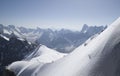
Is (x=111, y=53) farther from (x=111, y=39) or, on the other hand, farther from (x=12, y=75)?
(x=12, y=75)

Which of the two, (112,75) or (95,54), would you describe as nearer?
(112,75)

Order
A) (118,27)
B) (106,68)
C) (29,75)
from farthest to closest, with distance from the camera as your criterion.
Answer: (29,75) < (118,27) < (106,68)

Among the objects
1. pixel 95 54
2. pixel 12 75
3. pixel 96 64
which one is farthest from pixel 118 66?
pixel 12 75

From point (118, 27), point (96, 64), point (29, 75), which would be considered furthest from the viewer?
point (29, 75)

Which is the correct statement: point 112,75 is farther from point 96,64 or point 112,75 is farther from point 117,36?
point 117,36

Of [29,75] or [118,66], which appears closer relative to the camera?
[118,66]

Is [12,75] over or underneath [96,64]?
over

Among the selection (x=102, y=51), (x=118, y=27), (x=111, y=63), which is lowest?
(x=111, y=63)

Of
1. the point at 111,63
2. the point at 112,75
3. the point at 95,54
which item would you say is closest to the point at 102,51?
the point at 95,54

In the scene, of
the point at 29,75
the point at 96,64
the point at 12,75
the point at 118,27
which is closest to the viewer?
the point at 96,64
